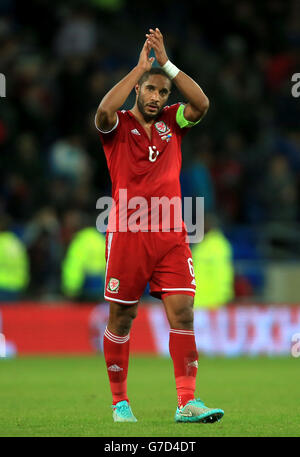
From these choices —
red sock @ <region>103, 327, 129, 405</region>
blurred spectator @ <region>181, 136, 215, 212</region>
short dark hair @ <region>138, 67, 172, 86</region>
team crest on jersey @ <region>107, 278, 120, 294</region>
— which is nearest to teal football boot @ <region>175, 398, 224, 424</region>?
red sock @ <region>103, 327, 129, 405</region>

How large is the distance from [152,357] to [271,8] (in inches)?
344

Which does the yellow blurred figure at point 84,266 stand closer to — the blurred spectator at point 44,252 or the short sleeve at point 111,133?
the blurred spectator at point 44,252

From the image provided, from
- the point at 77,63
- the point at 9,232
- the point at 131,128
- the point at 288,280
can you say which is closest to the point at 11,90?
the point at 77,63

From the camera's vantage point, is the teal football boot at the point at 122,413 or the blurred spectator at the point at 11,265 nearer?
the teal football boot at the point at 122,413

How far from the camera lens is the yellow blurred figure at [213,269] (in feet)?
47.4

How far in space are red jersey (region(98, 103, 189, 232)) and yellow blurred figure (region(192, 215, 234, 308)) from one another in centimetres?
761

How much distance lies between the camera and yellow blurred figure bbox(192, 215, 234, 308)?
14.5 m

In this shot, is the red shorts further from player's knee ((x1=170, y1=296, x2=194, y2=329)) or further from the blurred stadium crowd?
the blurred stadium crowd

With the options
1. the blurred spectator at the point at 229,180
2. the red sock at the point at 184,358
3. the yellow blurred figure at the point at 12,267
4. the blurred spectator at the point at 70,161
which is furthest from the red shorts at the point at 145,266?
the blurred spectator at the point at 229,180

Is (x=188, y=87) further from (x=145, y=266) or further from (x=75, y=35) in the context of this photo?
(x=75, y=35)

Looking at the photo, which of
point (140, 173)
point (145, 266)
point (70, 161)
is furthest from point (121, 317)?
point (70, 161)

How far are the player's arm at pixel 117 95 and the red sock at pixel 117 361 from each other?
141 centimetres

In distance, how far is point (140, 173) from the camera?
6746 mm
